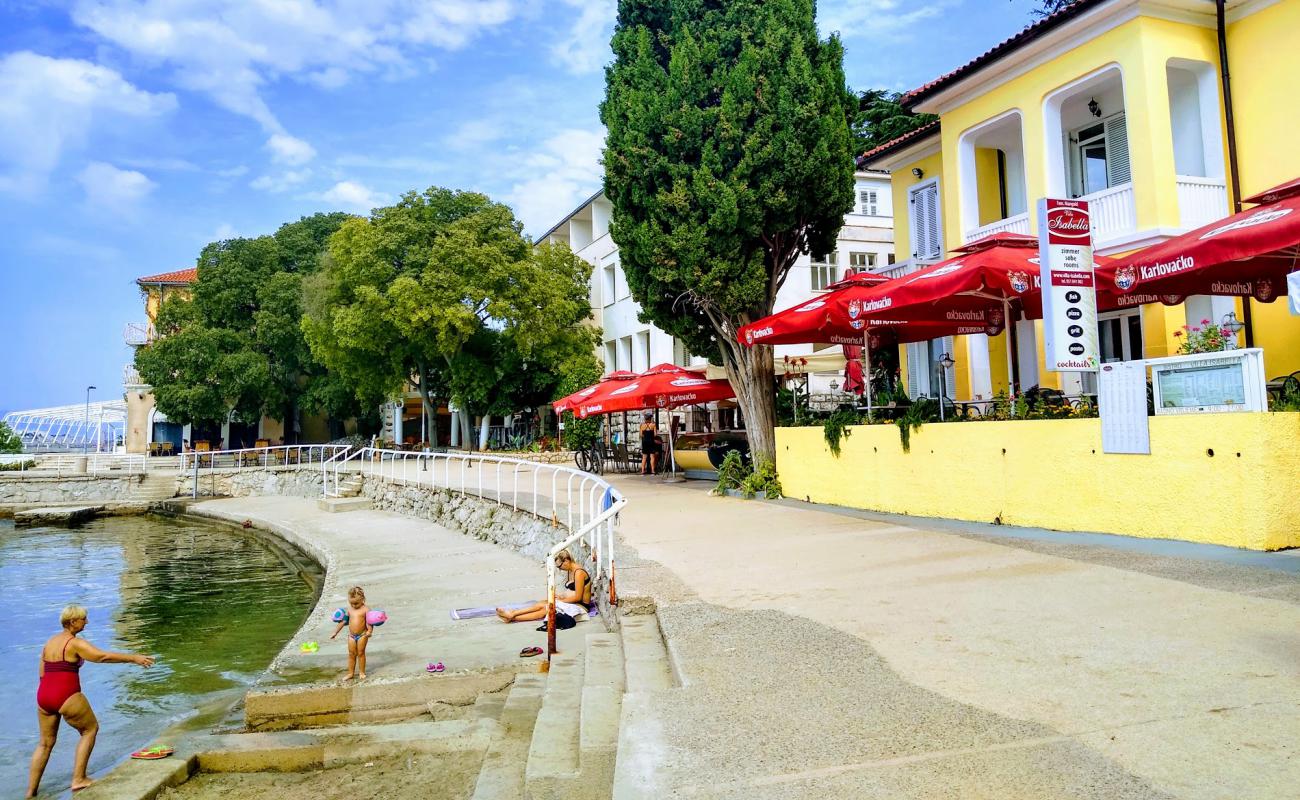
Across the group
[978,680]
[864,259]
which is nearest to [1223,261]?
[978,680]

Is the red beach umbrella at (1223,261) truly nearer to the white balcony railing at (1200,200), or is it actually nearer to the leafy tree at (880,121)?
the white balcony railing at (1200,200)

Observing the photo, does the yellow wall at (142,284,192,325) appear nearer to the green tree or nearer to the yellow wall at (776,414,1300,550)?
the green tree

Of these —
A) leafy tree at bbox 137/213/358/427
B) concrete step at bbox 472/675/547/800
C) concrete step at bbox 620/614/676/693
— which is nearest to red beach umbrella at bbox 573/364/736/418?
concrete step at bbox 620/614/676/693

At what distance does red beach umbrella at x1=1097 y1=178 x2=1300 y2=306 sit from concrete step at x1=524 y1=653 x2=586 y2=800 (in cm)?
689

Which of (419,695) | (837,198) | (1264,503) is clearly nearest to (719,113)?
(837,198)

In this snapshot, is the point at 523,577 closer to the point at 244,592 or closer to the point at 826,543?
the point at 826,543

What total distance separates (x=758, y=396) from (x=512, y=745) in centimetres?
1076

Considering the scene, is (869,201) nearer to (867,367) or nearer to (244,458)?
(867,367)

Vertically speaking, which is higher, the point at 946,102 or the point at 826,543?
the point at 946,102

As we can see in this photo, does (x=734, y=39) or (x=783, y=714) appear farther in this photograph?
(x=734, y=39)

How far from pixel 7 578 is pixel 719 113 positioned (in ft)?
56.3

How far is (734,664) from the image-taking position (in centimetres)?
486

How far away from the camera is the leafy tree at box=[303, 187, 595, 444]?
98.6 feet

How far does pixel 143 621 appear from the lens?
476 inches
